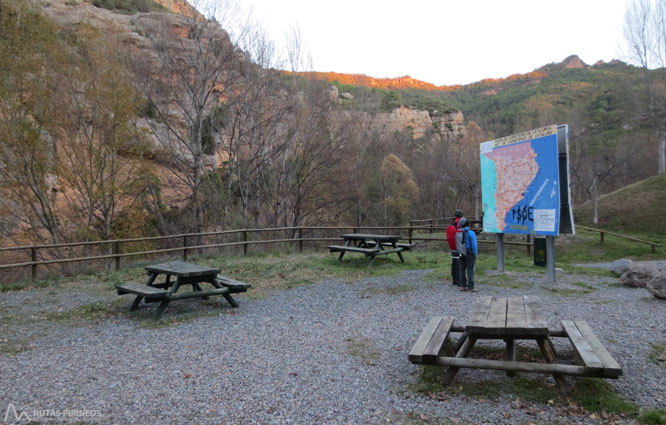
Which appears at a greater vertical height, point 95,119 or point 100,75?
point 100,75

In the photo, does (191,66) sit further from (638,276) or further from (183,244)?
(638,276)

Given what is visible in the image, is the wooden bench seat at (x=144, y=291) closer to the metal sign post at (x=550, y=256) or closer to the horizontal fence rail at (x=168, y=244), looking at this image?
the horizontal fence rail at (x=168, y=244)

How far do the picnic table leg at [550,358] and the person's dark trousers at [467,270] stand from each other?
13.0 feet

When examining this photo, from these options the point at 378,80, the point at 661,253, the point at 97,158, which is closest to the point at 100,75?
the point at 97,158

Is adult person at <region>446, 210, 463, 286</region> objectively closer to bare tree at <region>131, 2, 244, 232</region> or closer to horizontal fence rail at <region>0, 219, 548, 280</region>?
horizontal fence rail at <region>0, 219, 548, 280</region>

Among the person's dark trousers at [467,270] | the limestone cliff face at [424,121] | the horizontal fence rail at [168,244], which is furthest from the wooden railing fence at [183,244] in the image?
the limestone cliff face at [424,121]

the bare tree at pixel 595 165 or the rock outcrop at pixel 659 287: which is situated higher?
the bare tree at pixel 595 165

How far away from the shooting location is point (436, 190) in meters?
43.0

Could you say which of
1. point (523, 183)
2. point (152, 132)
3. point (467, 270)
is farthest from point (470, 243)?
point (152, 132)

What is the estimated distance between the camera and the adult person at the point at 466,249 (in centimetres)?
810

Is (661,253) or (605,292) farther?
(661,253)

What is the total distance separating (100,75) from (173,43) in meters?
3.15

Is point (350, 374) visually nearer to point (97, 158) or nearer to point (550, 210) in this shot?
point (550, 210)

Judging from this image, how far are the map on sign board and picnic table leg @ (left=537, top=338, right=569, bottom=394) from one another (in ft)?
16.3
